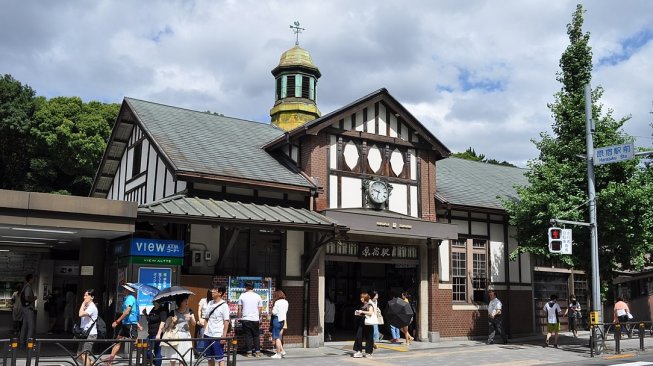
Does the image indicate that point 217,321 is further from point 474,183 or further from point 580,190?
point 474,183

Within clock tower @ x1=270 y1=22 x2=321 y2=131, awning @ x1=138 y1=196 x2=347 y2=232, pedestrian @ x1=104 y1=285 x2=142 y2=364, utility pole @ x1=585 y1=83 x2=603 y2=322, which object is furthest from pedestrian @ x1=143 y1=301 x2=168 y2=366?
clock tower @ x1=270 y1=22 x2=321 y2=131

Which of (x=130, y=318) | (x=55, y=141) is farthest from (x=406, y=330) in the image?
(x=55, y=141)

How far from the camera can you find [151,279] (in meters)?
14.0

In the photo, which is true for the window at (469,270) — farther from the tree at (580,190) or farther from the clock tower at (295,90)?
the clock tower at (295,90)

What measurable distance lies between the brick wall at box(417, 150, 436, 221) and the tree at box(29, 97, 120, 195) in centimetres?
2014

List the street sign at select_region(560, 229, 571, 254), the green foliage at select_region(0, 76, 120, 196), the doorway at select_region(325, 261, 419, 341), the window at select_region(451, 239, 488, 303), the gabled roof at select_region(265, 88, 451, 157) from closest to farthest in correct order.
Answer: the street sign at select_region(560, 229, 571, 254) → the gabled roof at select_region(265, 88, 451, 157) → the window at select_region(451, 239, 488, 303) → the doorway at select_region(325, 261, 419, 341) → the green foliage at select_region(0, 76, 120, 196)

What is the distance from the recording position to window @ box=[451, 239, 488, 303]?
20.0 metres

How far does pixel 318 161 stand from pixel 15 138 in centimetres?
2343

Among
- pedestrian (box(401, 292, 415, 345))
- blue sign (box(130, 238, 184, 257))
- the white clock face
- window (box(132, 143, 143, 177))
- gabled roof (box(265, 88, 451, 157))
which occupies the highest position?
gabled roof (box(265, 88, 451, 157))

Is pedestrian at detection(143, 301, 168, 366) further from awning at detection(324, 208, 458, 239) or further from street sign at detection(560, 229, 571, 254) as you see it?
street sign at detection(560, 229, 571, 254)

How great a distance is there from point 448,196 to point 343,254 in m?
4.79

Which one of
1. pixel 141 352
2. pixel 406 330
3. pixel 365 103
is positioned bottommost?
pixel 406 330

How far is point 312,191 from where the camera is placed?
56.6 ft

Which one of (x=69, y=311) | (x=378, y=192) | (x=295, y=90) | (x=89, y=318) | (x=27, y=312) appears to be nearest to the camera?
(x=89, y=318)
